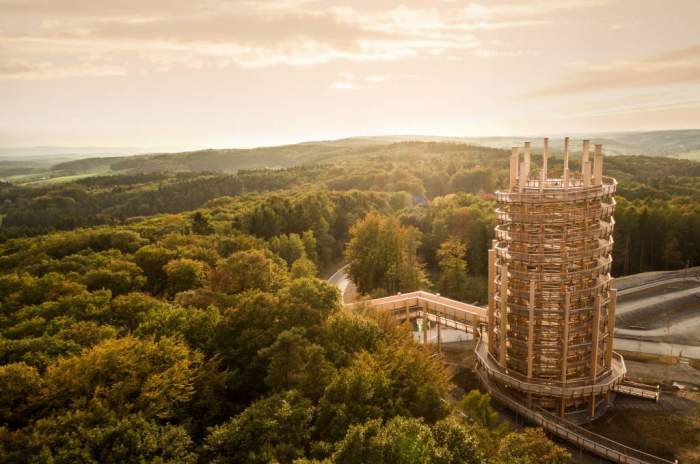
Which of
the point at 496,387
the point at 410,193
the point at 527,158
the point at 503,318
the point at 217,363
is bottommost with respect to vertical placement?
the point at 496,387

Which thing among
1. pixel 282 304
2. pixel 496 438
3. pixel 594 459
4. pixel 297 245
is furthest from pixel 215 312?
pixel 297 245

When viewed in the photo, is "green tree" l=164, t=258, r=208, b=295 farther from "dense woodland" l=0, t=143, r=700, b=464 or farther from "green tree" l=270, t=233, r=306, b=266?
"green tree" l=270, t=233, r=306, b=266

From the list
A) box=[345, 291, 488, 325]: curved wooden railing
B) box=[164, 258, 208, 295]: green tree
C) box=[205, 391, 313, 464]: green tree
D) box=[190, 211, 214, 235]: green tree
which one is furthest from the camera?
box=[190, 211, 214, 235]: green tree

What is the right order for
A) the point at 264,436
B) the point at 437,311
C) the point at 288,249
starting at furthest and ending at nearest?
the point at 288,249, the point at 437,311, the point at 264,436

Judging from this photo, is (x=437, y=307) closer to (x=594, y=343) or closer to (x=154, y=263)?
(x=594, y=343)

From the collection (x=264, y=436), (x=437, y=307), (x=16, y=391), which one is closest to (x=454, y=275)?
(x=437, y=307)

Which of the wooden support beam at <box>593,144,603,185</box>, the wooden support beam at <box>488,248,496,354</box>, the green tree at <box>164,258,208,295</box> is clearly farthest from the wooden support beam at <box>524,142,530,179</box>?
the green tree at <box>164,258,208,295</box>
